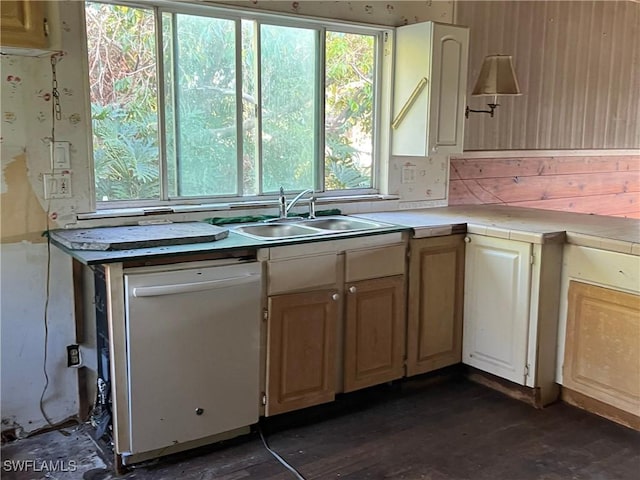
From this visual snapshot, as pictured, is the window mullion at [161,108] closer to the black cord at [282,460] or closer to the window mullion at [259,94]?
the window mullion at [259,94]

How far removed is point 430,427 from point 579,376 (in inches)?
30.8

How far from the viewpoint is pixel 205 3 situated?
9.55ft

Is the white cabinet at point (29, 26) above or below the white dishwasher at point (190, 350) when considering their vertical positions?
above

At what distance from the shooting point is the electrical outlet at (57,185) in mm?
2648

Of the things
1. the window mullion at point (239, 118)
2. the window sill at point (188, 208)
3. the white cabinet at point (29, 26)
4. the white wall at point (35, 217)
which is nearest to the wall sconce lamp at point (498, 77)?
the window sill at point (188, 208)

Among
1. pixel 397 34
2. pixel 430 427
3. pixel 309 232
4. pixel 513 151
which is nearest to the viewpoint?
pixel 430 427

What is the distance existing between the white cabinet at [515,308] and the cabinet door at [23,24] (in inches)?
86.3

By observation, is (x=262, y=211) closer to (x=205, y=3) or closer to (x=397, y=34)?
(x=205, y=3)

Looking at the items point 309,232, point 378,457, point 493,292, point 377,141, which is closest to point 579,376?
point 493,292

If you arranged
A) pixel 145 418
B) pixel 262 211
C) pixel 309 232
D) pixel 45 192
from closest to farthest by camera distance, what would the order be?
pixel 145 418 < pixel 45 192 < pixel 309 232 < pixel 262 211

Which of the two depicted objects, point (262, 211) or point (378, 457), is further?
point (262, 211)

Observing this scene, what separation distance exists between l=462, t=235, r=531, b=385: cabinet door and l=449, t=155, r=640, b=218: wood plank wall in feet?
2.91

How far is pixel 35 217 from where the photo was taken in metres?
2.64

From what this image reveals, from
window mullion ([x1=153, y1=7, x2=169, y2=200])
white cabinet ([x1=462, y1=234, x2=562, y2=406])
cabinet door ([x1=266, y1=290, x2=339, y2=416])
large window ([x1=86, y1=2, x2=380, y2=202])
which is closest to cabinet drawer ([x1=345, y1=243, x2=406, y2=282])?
cabinet door ([x1=266, y1=290, x2=339, y2=416])
